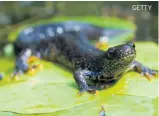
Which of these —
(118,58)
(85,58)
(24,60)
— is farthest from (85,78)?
(24,60)

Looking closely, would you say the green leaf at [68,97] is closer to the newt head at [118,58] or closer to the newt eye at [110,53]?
the newt head at [118,58]

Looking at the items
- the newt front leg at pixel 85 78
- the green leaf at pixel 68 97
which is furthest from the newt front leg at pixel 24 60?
the newt front leg at pixel 85 78

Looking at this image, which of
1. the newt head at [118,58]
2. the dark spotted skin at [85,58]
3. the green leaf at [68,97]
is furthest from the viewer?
the dark spotted skin at [85,58]

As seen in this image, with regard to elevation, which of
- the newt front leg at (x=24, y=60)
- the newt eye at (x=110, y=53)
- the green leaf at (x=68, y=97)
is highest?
the newt eye at (x=110, y=53)

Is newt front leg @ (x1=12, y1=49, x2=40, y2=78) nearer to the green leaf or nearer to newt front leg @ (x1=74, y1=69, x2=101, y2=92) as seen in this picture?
the green leaf

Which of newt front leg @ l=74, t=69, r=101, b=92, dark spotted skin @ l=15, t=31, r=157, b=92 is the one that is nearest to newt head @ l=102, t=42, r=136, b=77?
dark spotted skin @ l=15, t=31, r=157, b=92

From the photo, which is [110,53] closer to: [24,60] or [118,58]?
[118,58]

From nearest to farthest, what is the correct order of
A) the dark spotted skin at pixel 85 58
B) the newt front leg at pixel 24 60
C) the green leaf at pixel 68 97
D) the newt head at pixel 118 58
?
the green leaf at pixel 68 97 → the newt head at pixel 118 58 → the dark spotted skin at pixel 85 58 → the newt front leg at pixel 24 60

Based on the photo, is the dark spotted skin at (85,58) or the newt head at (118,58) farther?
the dark spotted skin at (85,58)
